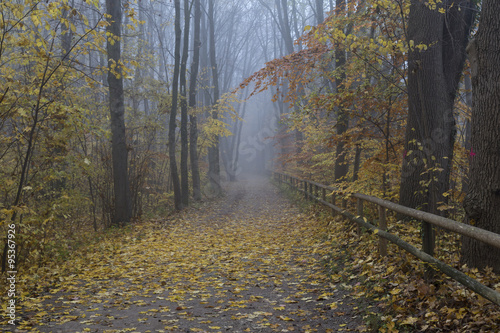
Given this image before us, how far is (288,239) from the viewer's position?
404 inches

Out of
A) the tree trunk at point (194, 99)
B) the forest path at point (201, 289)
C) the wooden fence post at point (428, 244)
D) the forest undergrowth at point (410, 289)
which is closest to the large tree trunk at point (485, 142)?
the forest undergrowth at point (410, 289)

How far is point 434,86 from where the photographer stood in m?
7.36

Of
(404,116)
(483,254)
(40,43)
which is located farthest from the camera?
(404,116)

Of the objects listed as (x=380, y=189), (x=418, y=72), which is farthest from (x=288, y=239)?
(x=418, y=72)

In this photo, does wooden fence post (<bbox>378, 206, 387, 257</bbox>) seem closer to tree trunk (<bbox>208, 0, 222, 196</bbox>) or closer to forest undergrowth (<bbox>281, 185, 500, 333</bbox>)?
forest undergrowth (<bbox>281, 185, 500, 333</bbox>)

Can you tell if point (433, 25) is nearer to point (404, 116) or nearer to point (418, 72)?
point (418, 72)

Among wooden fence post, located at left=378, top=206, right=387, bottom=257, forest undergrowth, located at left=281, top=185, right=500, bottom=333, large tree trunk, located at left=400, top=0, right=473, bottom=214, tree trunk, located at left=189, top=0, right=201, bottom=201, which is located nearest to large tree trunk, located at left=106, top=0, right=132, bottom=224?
tree trunk, located at left=189, top=0, right=201, bottom=201

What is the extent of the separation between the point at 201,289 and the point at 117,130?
23.7 ft

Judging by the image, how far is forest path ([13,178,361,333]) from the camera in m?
4.80

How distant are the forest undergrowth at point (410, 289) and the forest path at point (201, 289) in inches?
13.5

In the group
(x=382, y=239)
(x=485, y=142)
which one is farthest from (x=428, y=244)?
(x=382, y=239)

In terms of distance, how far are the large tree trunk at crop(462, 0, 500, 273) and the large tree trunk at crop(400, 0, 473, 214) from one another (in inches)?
95.4

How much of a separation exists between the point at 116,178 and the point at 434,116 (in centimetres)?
901

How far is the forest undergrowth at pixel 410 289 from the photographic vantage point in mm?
3717
